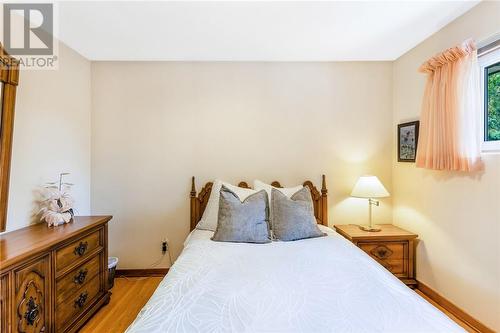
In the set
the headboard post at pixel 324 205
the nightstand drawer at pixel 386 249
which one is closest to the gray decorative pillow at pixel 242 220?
the headboard post at pixel 324 205

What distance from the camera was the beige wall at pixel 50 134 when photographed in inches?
79.1

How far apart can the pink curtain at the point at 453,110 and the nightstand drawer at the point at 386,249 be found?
0.87 meters

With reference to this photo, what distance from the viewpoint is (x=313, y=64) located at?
9.89 feet

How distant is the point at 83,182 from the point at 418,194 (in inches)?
141

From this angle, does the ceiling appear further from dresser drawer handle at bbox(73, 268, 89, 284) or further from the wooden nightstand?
dresser drawer handle at bbox(73, 268, 89, 284)

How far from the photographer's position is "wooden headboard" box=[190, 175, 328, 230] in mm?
2893

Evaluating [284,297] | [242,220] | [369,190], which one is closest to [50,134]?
[242,220]

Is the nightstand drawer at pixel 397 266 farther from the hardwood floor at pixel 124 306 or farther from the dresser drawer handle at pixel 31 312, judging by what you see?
the dresser drawer handle at pixel 31 312

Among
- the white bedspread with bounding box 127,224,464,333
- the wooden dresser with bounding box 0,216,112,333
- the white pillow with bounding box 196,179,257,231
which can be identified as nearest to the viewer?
the white bedspread with bounding box 127,224,464,333

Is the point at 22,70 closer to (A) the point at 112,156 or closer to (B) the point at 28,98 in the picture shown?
(B) the point at 28,98

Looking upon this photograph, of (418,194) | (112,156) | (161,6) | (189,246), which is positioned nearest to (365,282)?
(189,246)

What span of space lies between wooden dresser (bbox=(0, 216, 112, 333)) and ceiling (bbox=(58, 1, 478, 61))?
1693 millimetres

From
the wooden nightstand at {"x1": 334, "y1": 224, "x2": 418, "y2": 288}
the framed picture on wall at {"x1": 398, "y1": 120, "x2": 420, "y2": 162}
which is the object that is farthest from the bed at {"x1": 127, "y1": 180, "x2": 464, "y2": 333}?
the framed picture on wall at {"x1": 398, "y1": 120, "x2": 420, "y2": 162}

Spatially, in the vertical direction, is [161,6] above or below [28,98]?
above
